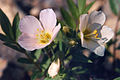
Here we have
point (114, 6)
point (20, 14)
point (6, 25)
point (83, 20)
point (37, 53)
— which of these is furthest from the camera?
point (20, 14)

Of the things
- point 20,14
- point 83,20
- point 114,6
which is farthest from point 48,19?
point 20,14

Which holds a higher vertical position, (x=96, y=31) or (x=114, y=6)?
(x=114, y=6)

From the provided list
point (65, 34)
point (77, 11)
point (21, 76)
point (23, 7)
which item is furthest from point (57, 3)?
point (65, 34)

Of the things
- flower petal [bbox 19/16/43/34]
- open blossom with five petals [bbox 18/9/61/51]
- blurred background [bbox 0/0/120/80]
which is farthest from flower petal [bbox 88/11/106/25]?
blurred background [bbox 0/0/120/80]

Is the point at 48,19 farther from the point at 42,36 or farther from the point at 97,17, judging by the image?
the point at 97,17

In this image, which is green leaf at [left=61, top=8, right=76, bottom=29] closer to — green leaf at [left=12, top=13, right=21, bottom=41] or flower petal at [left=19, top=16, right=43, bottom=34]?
flower petal at [left=19, top=16, right=43, bottom=34]

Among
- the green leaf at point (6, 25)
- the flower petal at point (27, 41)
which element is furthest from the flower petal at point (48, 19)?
the green leaf at point (6, 25)

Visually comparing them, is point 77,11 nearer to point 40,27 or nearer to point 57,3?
point 40,27
